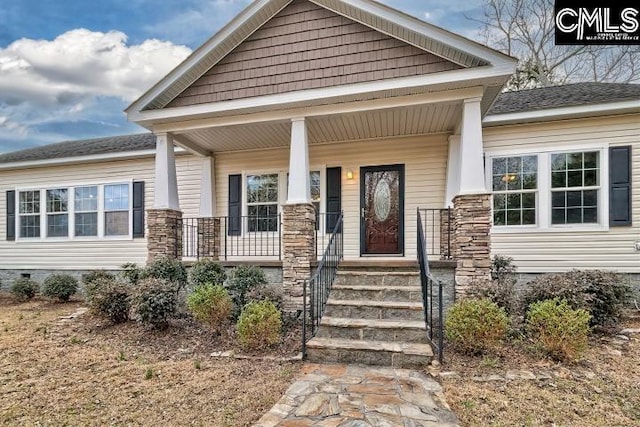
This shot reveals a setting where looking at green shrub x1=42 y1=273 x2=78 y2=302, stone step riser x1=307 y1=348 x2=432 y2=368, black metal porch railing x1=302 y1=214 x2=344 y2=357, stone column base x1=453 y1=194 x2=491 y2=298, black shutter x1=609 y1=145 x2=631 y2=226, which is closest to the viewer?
stone step riser x1=307 y1=348 x2=432 y2=368

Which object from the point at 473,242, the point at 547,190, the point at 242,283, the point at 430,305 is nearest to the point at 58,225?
the point at 242,283

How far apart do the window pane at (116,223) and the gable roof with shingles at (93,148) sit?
1.69 m

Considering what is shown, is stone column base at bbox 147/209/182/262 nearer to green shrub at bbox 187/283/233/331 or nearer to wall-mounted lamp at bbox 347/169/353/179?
green shrub at bbox 187/283/233/331

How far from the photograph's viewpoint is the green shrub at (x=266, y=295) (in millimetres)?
5656

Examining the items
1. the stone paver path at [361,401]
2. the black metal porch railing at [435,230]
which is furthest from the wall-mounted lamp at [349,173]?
the stone paver path at [361,401]

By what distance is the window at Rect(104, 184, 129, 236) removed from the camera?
391 inches

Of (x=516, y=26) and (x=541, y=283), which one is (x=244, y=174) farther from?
(x=516, y=26)

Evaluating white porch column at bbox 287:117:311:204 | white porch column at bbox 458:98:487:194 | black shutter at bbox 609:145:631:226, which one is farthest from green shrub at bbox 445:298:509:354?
black shutter at bbox 609:145:631:226

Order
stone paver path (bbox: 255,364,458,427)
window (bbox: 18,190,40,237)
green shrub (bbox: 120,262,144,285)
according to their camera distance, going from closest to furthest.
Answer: stone paver path (bbox: 255,364,458,427)
green shrub (bbox: 120,262,144,285)
window (bbox: 18,190,40,237)

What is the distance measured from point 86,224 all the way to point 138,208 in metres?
1.85

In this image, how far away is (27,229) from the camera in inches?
428

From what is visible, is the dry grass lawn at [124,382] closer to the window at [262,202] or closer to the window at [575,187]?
the window at [262,202]

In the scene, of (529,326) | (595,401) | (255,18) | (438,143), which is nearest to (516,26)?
(438,143)

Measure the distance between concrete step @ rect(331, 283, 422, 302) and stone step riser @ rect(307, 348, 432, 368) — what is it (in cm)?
114
